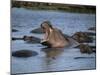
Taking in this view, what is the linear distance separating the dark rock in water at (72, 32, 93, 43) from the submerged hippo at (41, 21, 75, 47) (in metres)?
0.15

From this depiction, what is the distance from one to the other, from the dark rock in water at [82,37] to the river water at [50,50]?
52 millimetres

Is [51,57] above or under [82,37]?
under

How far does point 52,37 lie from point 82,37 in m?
0.43

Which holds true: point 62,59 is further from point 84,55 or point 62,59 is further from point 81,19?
point 81,19

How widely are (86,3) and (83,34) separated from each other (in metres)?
0.43

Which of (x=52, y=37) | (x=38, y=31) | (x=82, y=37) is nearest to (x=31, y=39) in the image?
Answer: (x=38, y=31)

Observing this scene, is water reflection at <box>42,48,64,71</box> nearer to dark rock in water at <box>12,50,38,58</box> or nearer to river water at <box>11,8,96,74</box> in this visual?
river water at <box>11,8,96,74</box>

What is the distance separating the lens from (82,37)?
2863mm

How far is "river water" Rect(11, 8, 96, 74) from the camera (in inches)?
101

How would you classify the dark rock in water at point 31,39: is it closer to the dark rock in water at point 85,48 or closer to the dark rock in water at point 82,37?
the dark rock in water at point 82,37

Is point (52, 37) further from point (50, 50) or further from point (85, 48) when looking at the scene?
point (85, 48)

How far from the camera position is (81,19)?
113 inches

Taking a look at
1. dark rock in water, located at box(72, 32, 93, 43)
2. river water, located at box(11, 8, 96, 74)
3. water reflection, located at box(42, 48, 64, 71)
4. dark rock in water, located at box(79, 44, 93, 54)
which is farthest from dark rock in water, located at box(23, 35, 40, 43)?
dark rock in water, located at box(79, 44, 93, 54)

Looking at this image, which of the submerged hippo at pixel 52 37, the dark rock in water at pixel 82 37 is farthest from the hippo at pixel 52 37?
the dark rock in water at pixel 82 37
